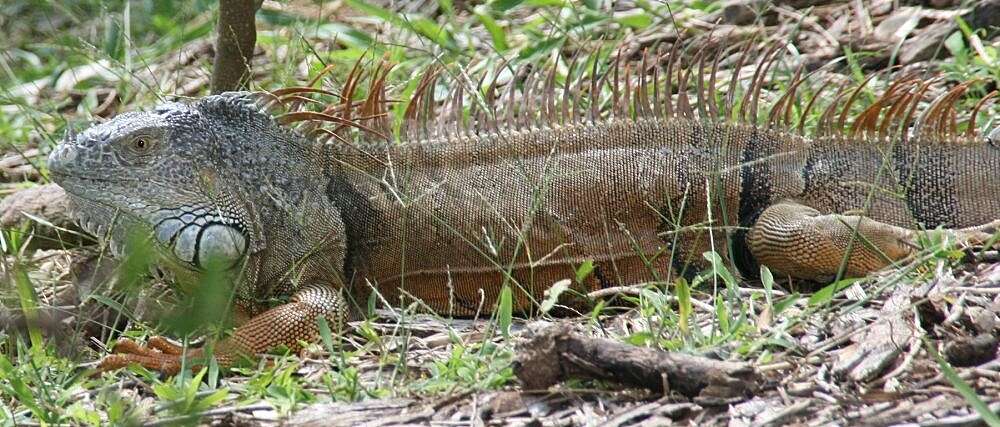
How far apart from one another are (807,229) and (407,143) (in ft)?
6.87

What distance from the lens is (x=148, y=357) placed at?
5371 mm

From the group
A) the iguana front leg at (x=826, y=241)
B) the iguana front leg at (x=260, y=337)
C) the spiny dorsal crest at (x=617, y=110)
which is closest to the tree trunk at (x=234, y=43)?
the spiny dorsal crest at (x=617, y=110)

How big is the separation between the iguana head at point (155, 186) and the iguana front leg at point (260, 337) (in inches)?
14.2

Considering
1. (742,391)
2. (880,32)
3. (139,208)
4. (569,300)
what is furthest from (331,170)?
(880,32)

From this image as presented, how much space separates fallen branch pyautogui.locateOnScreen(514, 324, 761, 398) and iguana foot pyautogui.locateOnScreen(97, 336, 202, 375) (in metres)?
1.78

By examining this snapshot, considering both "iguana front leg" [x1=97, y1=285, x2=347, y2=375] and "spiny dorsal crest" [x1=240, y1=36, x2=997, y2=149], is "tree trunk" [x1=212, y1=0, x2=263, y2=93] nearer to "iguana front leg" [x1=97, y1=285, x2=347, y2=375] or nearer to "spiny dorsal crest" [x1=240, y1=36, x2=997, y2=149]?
"spiny dorsal crest" [x1=240, y1=36, x2=997, y2=149]

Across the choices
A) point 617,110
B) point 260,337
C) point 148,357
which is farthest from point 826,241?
point 148,357

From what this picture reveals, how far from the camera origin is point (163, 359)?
5.37 meters

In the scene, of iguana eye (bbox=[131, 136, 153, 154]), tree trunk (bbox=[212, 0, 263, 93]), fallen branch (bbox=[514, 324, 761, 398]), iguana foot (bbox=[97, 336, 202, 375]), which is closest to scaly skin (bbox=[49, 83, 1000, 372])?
iguana eye (bbox=[131, 136, 153, 154])

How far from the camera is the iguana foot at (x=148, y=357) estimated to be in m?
5.31

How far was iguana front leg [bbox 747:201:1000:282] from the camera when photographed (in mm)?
5719

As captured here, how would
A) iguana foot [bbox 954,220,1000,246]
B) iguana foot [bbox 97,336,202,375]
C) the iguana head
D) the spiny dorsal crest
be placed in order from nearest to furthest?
1. iguana foot [bbox 97,336,202,375]
2. iguana foot [bbox 954,220,1000,246]
3. the iguana head
4. the spiny dorsal crest

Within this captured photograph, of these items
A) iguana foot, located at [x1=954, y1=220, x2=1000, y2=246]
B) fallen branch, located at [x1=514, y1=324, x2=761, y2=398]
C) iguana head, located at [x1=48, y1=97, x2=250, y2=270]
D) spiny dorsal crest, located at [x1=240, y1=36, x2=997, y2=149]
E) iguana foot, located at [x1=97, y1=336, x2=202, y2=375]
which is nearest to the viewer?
fallen branch, located at [x1=514, y1=324, x2=761, y2=398]

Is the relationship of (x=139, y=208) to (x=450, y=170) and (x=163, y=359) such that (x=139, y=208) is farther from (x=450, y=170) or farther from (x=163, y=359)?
(x=450, y=170)
